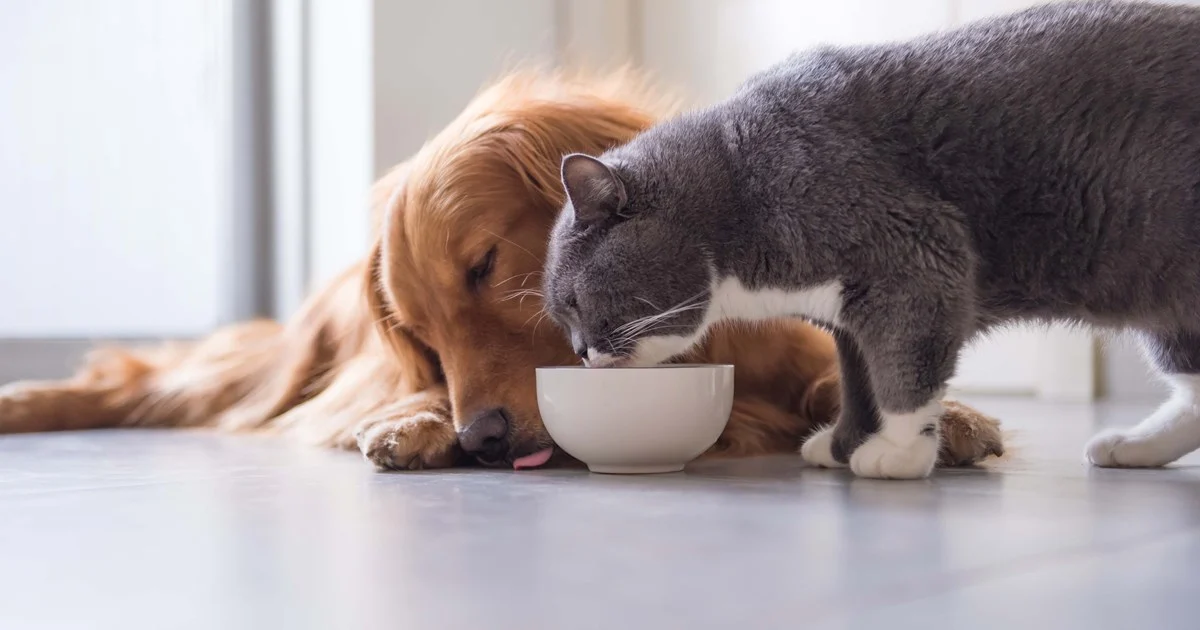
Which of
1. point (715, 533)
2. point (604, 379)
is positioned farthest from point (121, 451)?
point (715, 533)

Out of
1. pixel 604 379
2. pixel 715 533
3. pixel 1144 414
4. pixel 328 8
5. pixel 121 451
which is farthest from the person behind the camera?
pixel 328 8

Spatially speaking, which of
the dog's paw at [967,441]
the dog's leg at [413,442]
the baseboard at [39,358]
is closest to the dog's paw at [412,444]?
the dog's leg at [413,442]

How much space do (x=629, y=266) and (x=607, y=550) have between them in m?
0.59

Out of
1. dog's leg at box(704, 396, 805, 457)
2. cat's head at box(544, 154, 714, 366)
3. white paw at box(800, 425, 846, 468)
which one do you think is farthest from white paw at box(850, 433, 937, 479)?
dog's leg at box(704, 396, 805, 457)

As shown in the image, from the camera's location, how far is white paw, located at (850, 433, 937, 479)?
4.62 feet

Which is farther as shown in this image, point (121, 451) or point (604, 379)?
point (121, 451)

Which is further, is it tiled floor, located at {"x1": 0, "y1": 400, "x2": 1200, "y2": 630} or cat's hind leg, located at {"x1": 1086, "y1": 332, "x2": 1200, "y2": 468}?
cat's hind leg, located at {"x1": 1086, "y1": 332, "x2": 1200, "y2": 468}

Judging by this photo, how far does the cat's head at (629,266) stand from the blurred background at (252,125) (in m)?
1.71

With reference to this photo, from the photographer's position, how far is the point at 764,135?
1458mm

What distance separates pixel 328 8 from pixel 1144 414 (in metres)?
2.44

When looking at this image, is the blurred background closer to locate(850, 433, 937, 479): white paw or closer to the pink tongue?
the pink tongue

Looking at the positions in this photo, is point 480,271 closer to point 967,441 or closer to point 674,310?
point 674,310

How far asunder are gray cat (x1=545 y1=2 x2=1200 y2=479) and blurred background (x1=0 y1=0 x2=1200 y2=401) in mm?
1771

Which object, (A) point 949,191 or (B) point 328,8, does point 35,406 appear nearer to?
(B) point 328,8
